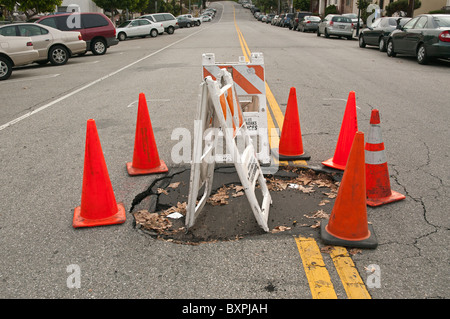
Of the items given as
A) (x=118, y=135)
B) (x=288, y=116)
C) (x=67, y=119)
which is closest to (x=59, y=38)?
(x=67, y=119)

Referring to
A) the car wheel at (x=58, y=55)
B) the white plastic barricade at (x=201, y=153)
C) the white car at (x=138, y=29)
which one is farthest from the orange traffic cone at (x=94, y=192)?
the white car at (x=138, y=29)

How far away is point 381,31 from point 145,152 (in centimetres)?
1722

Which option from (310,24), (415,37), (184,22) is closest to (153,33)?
(310,24)

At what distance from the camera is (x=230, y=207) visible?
4.20 m

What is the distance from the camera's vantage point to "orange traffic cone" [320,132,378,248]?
346cm

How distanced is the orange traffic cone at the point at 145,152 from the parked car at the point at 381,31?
16169mm

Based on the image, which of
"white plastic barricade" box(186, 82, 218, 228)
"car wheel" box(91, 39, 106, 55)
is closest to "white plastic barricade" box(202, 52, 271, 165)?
"white plastic barricade" box(186, 82, 218, 228)

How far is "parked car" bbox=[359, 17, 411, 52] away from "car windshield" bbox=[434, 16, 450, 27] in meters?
4.03

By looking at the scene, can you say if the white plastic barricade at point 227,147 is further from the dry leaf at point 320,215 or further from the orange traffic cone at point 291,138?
the orange traffic cone at point 291,138

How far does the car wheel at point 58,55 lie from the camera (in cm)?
1642

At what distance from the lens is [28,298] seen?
2.87 metres

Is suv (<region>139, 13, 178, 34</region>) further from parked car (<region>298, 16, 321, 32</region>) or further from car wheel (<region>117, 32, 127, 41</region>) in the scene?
parked car (<region>298, 16, 321, 32</region>)

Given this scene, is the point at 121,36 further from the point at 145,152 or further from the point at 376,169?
the point at 376,169
